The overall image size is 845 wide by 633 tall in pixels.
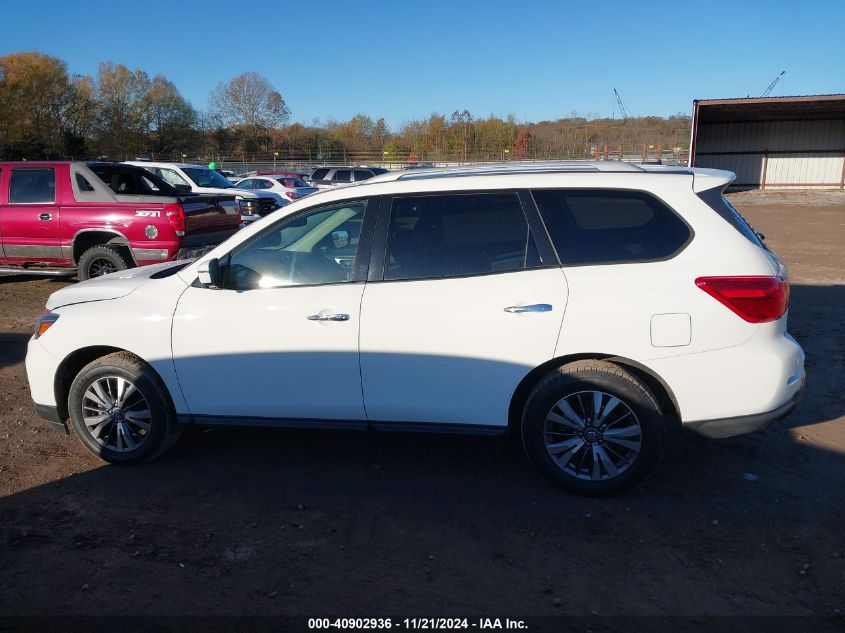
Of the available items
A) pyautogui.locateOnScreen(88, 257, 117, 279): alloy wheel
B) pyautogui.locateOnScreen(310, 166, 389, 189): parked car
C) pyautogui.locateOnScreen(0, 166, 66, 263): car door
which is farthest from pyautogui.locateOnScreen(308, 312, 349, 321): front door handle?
pyautogui.locateOnScreen(310, 166, 389, 189): parked car

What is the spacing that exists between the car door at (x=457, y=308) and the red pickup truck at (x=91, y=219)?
19.4ft

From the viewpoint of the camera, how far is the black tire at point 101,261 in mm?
9453

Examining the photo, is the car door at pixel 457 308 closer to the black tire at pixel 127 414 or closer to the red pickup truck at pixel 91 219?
the black tire at pixel 127 414

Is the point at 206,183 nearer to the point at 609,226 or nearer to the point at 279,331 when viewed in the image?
the point at 279,331

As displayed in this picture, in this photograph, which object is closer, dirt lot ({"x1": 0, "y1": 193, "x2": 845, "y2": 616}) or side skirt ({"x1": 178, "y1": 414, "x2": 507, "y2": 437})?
dirt lot ({"x1": 0, "y1": 193, "x2": 845, "y2": 616})

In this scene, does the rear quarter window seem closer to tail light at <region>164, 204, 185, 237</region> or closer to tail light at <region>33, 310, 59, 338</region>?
tail light at <region>33, 310, 59, 338</region>

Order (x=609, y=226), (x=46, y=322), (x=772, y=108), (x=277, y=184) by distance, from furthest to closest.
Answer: (x=772, y=108) → (x=277, y=184) → (x=46, y=322) → (x=609, y=226)

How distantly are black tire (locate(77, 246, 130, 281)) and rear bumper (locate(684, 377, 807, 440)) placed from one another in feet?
25.8

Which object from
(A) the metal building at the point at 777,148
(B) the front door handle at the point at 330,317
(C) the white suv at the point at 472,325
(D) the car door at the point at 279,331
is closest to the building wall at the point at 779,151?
(A) the metal building at the point at 777,148

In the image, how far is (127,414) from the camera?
182 inches

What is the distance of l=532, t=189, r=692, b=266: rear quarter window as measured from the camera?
13.3 feet

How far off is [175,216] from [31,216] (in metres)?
2.24

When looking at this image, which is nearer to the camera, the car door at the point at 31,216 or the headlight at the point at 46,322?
the headlight at the point at 46,322

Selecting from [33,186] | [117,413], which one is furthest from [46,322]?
[33,186]
